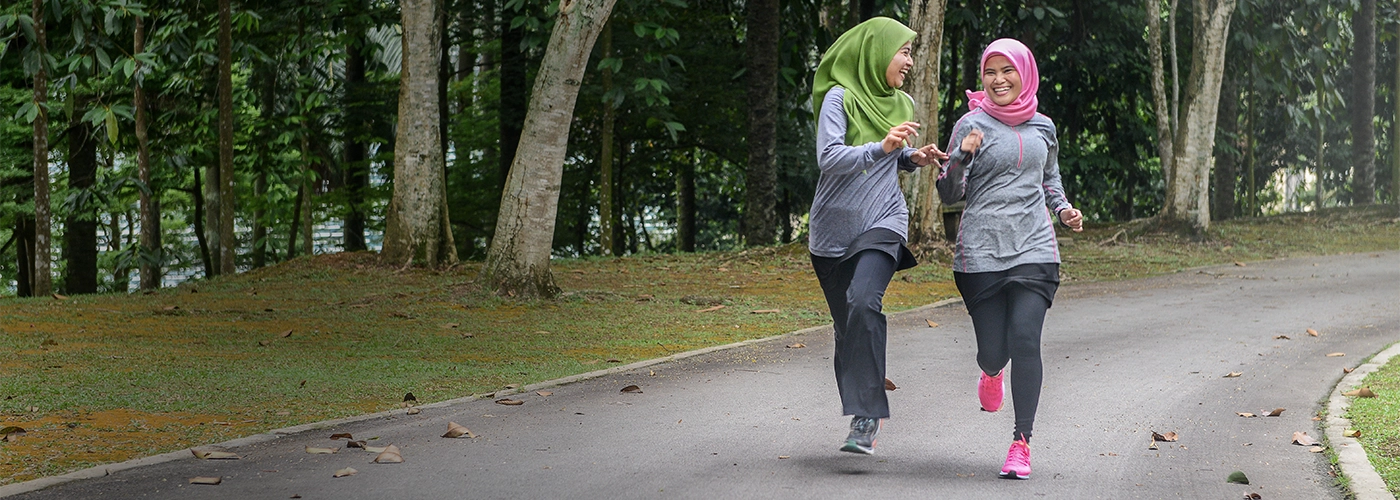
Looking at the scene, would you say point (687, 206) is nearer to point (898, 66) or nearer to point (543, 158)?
point (543, 158)

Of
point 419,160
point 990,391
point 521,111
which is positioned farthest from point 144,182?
point 990,391

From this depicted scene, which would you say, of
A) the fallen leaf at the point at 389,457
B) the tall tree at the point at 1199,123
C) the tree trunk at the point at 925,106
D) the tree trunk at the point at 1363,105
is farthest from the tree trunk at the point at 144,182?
the tree trunk at the point at 1363,105

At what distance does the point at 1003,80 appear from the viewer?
5.41 m

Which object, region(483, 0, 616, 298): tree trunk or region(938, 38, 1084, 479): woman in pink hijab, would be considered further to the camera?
region(483, 0, 616, 298): tree trunk

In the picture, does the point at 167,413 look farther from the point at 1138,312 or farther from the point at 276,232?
the point at 276,232

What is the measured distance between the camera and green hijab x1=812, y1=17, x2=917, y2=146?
5605 mm

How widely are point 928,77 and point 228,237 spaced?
10.2 m

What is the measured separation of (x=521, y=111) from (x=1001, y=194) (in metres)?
18.6

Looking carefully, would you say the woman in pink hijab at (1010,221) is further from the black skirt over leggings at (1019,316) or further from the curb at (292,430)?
the curb at (292,430)

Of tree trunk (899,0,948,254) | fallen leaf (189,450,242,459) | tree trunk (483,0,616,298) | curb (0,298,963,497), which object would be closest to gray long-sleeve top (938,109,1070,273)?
curb (0,298,963,497)

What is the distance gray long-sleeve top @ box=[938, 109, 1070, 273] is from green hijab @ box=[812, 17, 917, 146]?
13.6 inches

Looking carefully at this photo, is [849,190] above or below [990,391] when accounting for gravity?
above

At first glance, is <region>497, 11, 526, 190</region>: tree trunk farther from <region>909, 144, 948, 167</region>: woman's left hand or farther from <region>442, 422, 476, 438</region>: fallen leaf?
<region>909, 144, 948, 167</region>: woman's left hand

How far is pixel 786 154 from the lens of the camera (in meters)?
26.5
